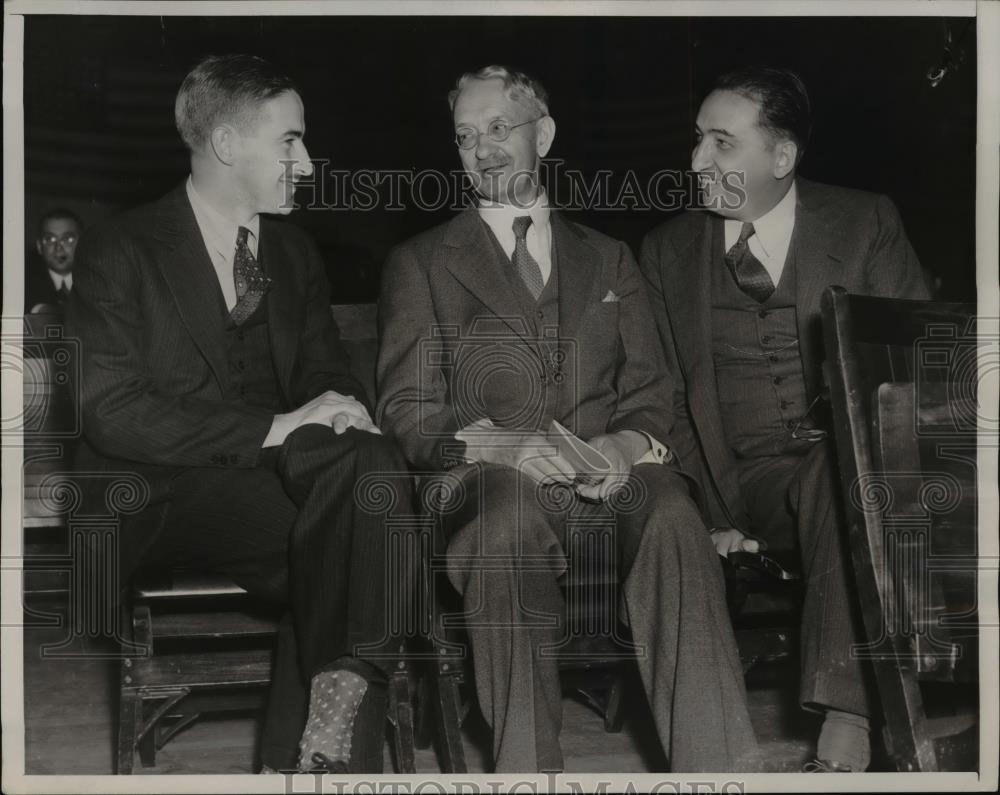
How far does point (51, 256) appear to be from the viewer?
4.16m

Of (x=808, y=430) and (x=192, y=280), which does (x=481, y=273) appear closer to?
(x=192, y=280)

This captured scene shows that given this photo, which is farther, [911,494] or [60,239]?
[60,239]

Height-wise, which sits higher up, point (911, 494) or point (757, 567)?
point (911, 494)

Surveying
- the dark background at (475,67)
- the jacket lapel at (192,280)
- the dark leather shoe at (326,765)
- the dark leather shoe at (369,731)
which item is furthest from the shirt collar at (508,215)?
the dark leather shoe at (326,765)

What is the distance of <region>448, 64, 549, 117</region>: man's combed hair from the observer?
3650 mm

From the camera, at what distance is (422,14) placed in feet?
11.8

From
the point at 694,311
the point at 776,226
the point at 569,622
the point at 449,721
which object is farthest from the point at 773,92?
the point at 449,721

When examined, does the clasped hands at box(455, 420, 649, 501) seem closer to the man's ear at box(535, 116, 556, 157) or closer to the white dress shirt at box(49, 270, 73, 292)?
the man's ear at box(535, 116, 556, 157)

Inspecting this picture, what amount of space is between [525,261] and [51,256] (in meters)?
1.49

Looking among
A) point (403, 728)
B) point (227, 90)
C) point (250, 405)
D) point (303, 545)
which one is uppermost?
point (227, 90)

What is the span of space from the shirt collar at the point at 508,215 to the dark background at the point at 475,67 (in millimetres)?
240

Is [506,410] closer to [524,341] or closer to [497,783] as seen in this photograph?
[524,341]

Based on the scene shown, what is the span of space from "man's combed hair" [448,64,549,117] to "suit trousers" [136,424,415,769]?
100 cm

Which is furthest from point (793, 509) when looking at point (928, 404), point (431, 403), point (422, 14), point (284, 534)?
point (422, 14)
